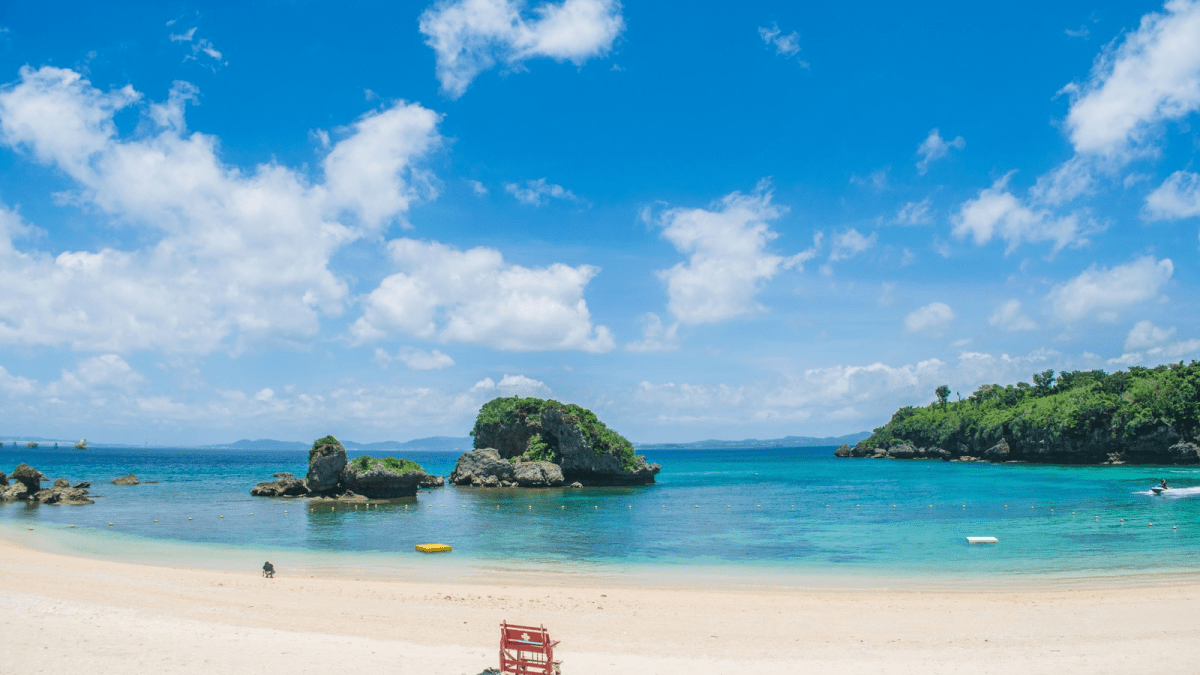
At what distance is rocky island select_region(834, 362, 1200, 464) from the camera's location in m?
96.3

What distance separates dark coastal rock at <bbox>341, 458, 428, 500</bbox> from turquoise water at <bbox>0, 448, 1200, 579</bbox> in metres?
2.44

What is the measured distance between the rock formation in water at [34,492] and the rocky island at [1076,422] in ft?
421

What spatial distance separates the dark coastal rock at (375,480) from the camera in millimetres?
60500

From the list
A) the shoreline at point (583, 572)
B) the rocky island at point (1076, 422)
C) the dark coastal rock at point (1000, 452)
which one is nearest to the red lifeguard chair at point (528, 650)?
the shoreline at point (583, 572)

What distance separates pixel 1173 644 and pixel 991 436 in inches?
5086

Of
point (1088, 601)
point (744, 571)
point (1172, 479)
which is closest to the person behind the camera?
point (1088, 601)

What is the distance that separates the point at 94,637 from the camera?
1652 cm

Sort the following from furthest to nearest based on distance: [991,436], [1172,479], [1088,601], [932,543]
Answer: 1. [991,436]
2. [1172,479]
3. [932,543]
4. [1088,601]

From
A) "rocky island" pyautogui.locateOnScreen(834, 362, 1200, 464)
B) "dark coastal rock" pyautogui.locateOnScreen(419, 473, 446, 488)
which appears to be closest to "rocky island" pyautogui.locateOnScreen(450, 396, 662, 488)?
"dark coastal rock" pyautogui.locateOnScreen(419, 473, 446, 488)

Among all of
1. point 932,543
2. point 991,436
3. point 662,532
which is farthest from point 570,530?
point 991,436

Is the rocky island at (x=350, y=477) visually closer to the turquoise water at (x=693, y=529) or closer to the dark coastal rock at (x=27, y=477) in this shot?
the turquoise water at (x=693, y=529)

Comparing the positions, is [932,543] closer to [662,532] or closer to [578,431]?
[662,532]

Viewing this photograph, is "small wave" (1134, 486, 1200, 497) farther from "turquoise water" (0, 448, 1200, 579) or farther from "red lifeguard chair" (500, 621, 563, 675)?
"red lifeguard chair" (500, 621, 563, 675)

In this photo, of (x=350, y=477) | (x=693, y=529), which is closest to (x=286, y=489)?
(x=350, y=477)
